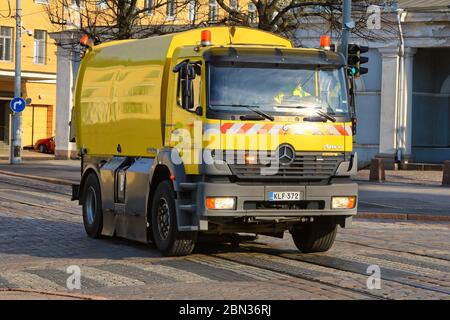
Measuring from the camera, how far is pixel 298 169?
46.0ft

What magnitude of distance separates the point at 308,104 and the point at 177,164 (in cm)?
195

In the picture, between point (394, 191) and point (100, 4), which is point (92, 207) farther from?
point (100, 4)

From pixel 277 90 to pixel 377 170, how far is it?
74.9 ft

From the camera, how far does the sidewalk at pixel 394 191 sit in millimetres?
23906

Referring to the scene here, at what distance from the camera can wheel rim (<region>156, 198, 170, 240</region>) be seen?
1453cm

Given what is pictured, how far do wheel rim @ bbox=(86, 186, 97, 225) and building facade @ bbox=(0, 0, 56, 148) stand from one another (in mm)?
48581

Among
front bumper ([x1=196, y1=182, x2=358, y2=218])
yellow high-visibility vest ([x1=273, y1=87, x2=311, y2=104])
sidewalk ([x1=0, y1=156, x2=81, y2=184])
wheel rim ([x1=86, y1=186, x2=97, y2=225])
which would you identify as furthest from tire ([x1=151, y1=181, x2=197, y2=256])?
sidewalk ([x1=0, y1=156, x2=81, y2=184])

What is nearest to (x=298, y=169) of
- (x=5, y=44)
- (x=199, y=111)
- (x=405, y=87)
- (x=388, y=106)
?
(x=199, y=111)

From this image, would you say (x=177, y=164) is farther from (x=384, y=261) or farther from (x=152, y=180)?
(x=384, y=261)

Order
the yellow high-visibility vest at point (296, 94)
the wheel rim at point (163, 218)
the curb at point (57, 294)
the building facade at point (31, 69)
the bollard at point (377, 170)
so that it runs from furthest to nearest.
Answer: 1. the building facade at point (31, 69)
2. the bollard at point (377, 170)
3. the wheel rim at point (163, 218)
4. the yellow high-visibility vest at point (296, 94)
5. the curb at point (57, 294)

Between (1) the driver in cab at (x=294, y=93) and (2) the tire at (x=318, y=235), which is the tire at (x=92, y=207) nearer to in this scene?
(2) the tire at (x=318, y=235)

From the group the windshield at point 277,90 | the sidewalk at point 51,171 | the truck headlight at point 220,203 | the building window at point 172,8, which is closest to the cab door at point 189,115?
the windshield at point 277,90

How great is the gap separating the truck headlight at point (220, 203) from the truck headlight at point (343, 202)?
1.47 meters

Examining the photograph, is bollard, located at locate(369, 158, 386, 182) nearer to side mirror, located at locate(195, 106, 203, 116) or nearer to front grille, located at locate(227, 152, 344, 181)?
front grille, located at locate(227, 152, 344, 181)
